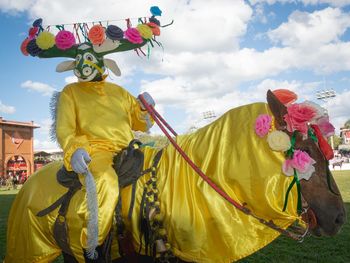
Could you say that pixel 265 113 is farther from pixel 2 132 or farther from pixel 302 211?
pixel 2 132

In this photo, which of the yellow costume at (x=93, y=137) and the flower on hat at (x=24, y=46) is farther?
the flower on hat at (x=24, y=46)

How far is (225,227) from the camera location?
2.33 meters

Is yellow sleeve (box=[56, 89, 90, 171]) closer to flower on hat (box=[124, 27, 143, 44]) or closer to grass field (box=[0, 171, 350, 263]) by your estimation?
flower on hat (box=[124, 27, 143, 44])

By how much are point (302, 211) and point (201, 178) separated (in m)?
0.71

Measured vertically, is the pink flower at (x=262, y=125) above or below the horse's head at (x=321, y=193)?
above

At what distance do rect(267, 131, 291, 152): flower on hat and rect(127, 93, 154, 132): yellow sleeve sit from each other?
1.50 meters

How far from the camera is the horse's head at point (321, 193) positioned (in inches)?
85.4

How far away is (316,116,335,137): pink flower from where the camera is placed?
2334mm

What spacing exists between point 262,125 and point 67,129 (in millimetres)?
1704

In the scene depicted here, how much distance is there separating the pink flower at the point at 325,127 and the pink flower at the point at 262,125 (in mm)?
358

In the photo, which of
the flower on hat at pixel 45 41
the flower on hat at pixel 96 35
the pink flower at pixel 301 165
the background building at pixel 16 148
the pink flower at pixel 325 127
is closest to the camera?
the pink flower at pixel 301 165

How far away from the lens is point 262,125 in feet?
7.48

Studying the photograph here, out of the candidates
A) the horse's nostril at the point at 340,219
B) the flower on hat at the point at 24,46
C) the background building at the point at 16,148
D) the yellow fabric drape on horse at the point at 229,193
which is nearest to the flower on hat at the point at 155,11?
the flower on hat at the point at 24,46

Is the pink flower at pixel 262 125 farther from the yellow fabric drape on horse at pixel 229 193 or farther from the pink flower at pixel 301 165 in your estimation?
the pink flower at pixel 301 165
